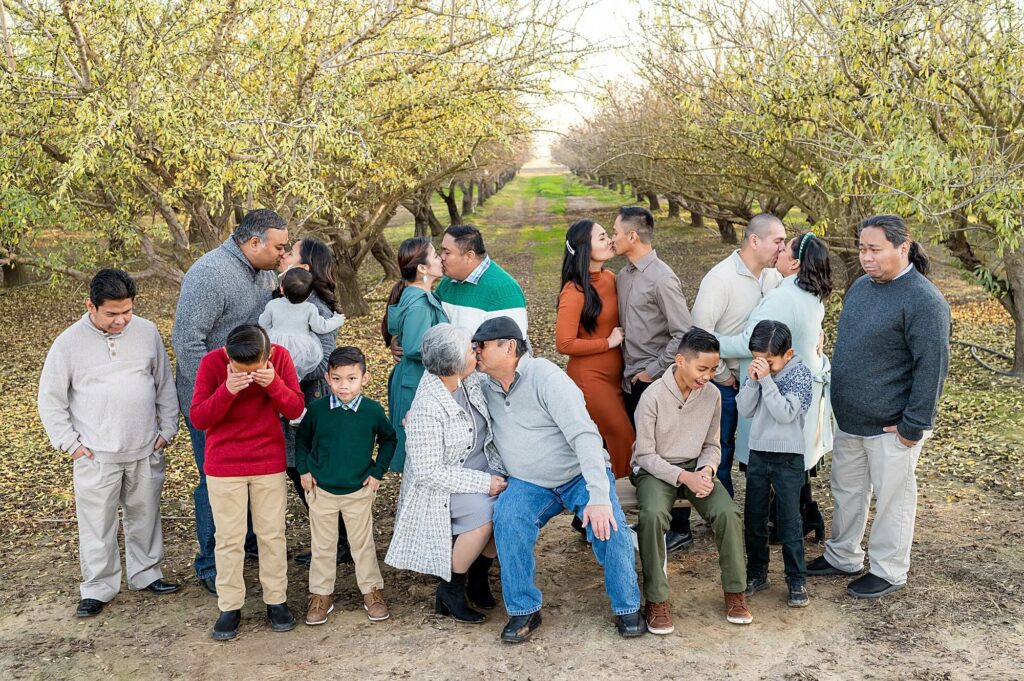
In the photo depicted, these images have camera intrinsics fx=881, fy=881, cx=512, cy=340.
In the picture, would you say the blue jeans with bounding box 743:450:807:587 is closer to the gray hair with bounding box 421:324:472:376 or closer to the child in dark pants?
the child in dark pants

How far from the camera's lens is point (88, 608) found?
16.8ft

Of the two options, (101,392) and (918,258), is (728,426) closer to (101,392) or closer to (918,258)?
(918,258)

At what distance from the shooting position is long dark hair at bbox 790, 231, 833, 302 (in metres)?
5.19

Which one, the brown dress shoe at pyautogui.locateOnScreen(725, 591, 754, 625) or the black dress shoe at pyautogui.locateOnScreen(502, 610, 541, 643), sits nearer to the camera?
the black dress shoe at pyautogui.locateOnScreen(502, 610, 541, 643)

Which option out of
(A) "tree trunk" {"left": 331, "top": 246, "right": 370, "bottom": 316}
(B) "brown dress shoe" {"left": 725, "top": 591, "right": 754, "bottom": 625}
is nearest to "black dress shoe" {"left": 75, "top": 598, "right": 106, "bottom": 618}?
(B) "brown dress shoe" {"left": 725, "top": 591, "right": 754, "bottom": 625}

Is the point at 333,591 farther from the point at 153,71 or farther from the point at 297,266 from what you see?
the point at 153,71

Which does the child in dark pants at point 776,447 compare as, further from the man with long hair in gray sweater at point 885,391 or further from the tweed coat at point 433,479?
the tweed coat at point 433,479

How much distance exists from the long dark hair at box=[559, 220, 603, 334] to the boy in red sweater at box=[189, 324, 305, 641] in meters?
1.85

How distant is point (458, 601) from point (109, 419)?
227 centimetres

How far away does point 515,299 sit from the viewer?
558 centimetres

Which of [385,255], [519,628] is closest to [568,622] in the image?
[519,628]

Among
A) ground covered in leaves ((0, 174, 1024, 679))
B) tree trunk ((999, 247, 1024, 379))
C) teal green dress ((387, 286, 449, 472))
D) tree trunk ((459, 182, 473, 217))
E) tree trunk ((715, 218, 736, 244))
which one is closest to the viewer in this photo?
ground covered in leaves ((0, 174, 1024, 679))

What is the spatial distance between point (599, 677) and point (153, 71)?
22.7 feet

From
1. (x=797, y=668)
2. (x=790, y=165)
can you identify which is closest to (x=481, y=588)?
(x=797, y=668)
